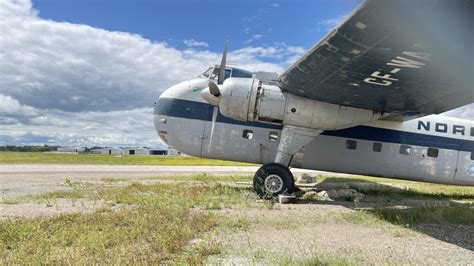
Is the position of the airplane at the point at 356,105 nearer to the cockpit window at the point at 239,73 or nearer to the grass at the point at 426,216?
the cockpit window at the point at 239,73

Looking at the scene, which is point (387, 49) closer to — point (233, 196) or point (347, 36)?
point (347, 36)

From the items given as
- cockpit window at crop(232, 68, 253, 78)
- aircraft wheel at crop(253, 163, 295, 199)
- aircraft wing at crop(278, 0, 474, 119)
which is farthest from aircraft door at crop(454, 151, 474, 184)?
cockpit window at crop(232, 68, 253, 78)

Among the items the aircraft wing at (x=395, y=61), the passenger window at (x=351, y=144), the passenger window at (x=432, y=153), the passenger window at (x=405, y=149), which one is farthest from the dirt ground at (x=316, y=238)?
the passenger window at (x=432, y=153)

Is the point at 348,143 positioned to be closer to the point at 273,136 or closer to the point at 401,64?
the point at 273,136

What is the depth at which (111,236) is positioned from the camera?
5750 mm

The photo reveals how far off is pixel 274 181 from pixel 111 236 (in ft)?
20.5

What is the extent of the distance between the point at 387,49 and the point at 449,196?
34.2 ft

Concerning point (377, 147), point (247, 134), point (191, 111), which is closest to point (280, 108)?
point (247, 134)

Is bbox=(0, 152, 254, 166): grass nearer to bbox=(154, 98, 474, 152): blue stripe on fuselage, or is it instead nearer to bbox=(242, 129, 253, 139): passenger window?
bbox=(154, 98, 474, 152): blue stripe on fuselage

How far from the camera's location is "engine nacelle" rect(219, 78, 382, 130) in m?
10.8

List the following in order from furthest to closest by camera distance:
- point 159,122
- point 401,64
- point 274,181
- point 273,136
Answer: point 159,122 → point 273,136 → point 274,181 → point 401,64

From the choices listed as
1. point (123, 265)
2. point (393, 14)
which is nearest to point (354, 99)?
point (393, 14)

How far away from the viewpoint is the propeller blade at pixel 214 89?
35.4ft

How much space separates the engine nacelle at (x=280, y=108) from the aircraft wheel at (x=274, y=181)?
161 centimetres
